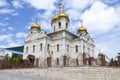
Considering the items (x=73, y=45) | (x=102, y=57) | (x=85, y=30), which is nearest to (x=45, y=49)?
(x=73, y=45)

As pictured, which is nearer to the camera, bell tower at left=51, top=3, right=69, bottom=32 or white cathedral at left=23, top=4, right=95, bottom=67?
white cathedral at left=23, top=4, right=95, bottom=67

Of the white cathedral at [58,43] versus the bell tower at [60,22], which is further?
the bell tower at [60,22]

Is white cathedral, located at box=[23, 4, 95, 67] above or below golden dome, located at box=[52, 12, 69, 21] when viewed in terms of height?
below

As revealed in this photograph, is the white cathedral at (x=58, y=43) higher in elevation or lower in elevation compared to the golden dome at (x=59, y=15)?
lower

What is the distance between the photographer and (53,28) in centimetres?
3791

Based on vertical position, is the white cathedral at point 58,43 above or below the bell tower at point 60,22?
below

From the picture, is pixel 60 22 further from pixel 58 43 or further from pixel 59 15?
pixel 58 43

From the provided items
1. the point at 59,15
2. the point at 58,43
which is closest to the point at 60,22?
the point at 59,15

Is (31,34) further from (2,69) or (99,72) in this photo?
(99,72)

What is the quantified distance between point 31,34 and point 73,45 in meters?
9.28

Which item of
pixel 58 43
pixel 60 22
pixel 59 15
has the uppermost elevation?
pixel 59 15

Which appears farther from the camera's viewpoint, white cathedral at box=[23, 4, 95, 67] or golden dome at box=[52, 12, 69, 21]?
golden dome at box=[52, 12, 69, 21]

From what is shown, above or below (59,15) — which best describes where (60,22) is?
below

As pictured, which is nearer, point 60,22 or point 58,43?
point 58,43
